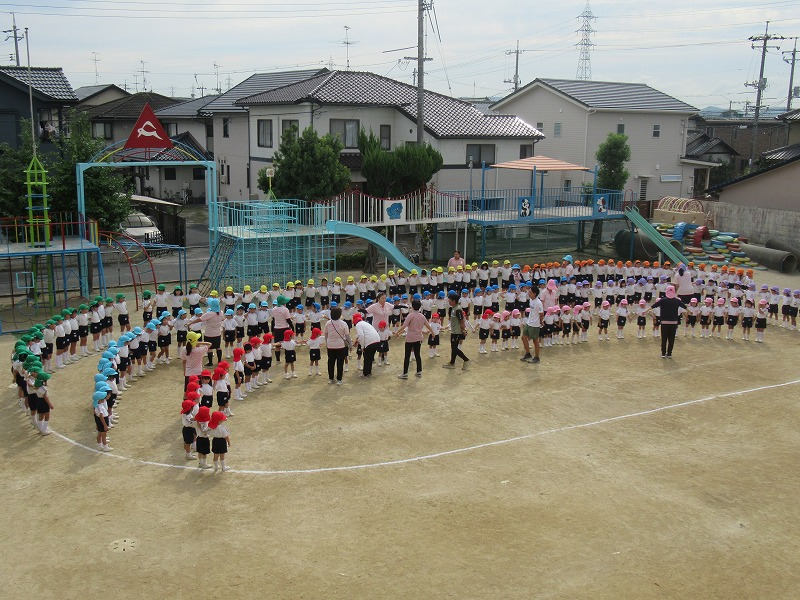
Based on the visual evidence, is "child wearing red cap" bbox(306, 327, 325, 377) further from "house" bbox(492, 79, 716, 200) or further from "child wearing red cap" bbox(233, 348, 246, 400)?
"house" bbox(492, 79, 716, 200)

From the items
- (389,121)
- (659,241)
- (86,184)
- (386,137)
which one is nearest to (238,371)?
(86,184)

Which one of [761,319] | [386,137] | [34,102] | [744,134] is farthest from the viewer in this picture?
[744,134]

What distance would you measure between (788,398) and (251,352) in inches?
413

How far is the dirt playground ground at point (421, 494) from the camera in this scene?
343 inches

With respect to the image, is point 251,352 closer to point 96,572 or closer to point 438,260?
point 96,572

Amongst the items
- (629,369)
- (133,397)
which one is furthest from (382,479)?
(629,369)

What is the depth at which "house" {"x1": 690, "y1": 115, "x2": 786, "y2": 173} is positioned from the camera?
5881 cm

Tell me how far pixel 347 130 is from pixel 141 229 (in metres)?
9.65

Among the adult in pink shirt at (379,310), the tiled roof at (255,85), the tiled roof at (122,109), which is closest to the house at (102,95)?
the tiled roof at (122,109)

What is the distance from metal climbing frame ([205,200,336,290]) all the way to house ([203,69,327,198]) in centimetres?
1436

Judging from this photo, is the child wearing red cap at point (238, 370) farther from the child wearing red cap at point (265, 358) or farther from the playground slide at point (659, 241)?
the playground slide at point (659, 241)

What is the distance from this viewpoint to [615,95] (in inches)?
1676

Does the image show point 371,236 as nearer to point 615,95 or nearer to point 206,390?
point 206,390

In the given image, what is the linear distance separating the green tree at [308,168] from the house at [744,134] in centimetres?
4011
